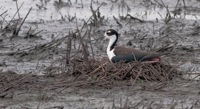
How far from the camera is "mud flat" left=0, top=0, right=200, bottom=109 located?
8195 millimetres

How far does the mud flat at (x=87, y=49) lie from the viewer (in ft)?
26.9

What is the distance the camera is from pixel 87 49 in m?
9.74

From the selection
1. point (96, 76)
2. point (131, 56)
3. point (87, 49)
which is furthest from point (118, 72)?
point (87, 49)

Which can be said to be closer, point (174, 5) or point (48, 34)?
point (48, 34)

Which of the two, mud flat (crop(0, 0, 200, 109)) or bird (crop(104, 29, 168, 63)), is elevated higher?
bird (crop(104, 29, 168, 63))

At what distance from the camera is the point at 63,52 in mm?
11289

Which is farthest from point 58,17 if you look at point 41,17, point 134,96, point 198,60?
point 134,96

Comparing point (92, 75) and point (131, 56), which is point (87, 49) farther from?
point (92, 75)

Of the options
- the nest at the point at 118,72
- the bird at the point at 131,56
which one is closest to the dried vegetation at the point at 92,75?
the nest at the point at 118,72

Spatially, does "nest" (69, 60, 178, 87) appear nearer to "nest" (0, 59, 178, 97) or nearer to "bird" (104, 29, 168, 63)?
"nest" (0, 59, 178, 97)

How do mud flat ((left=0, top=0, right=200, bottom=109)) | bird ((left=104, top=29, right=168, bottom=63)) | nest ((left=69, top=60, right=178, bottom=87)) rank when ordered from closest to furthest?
mud flat ((left=0, top=0, right=200, bottom=109))
nest ((left=69, top=60, right=178, bottom=87))
bird ((left=104, top=29, right=168, bottom=63))

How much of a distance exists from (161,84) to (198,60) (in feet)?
7.39

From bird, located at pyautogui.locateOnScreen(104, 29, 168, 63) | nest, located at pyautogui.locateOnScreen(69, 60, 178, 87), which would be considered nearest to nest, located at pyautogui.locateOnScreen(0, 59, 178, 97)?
nest, located at pyautogui.locateOnScreen(69, 60, 178, 87)

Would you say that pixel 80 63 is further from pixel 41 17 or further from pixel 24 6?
pixel 24 6
